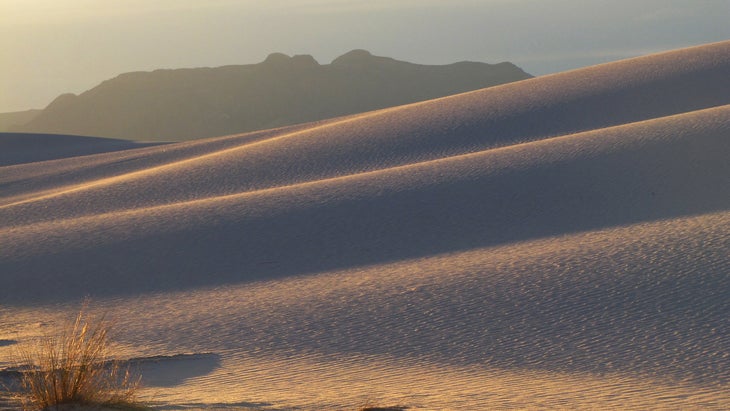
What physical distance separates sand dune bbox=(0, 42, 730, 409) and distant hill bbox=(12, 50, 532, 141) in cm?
7071

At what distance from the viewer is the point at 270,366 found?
9.65 metres

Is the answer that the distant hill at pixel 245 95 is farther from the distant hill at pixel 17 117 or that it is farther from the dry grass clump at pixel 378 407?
the dry grass clump at pixel 378 407

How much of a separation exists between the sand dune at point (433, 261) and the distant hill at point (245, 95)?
232 feet

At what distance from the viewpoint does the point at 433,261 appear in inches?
557

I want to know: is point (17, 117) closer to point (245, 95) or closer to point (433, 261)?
point (245, 95)

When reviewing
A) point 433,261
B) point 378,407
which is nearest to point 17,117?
point 433,261

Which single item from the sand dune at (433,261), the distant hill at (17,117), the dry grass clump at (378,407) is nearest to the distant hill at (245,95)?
the distant hill at (17,117)

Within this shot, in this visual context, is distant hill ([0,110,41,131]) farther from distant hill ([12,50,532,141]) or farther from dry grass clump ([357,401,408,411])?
dry grass clump ([357,401,408,411])

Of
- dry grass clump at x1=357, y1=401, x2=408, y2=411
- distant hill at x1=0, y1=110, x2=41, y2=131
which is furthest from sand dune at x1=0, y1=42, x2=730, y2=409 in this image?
distant hill at x1=0, y1=110, x2=41, y2=131

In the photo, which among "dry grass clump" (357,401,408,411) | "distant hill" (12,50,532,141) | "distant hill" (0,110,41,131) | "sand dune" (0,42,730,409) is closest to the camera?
"dry grass clump" (357,401,408,411)

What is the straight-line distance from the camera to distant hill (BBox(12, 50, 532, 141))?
100m

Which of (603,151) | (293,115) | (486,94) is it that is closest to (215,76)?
(293,115)

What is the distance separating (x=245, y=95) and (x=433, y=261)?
309 ft

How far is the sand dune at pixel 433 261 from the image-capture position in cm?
878
